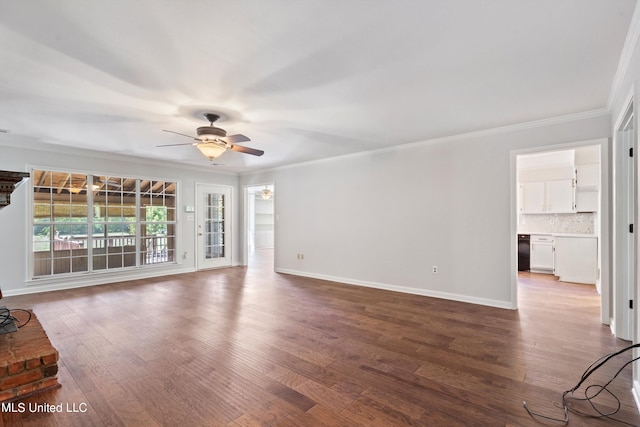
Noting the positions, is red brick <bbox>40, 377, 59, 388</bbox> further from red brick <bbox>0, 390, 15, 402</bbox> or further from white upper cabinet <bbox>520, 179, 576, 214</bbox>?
white upper cabinet <bbox>520, 179, 576, 214</bbox>

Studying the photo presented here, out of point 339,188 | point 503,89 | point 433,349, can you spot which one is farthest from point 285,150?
point 433,349

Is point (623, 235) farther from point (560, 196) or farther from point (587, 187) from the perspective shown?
point (560, 196)

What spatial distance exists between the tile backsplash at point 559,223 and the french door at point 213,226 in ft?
23.8

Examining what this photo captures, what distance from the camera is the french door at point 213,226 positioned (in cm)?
719

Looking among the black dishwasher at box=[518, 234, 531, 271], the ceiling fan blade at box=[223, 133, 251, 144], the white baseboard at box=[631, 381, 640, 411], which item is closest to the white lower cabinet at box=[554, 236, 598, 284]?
the black dishwasher at box=[518, 234, 531, 271]

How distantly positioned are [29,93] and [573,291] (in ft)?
25.0

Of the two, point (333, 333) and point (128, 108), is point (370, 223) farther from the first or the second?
point (128, 108)

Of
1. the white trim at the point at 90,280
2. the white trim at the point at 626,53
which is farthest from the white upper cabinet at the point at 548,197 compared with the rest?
the white trim at the point at 90,280

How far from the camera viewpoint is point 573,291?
495 cm

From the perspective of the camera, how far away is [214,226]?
24.8 ft

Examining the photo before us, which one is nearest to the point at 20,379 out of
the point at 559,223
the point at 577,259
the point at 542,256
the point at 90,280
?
the point at 90,280

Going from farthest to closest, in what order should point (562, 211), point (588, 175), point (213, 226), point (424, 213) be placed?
point (213, 226) → point (562, 211) → point (588, 175) → point (424, 213)

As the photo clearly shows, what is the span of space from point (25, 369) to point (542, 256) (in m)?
8.23

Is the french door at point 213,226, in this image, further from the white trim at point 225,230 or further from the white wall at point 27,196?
the white wall at point 27,196
